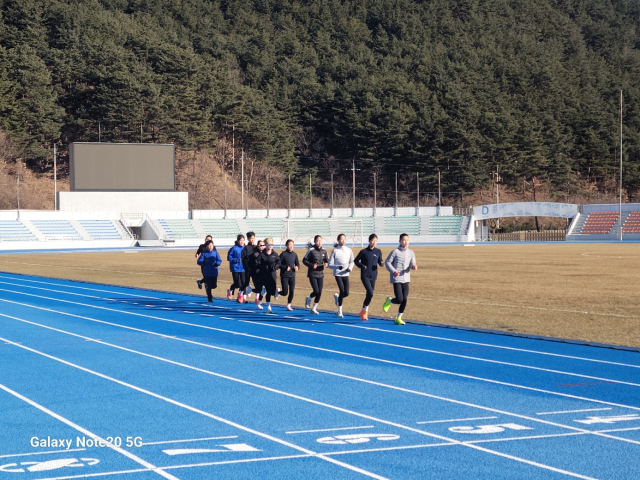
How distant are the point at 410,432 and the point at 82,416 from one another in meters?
3.45

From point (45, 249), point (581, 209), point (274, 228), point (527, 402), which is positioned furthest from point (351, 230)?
point (527, 402)

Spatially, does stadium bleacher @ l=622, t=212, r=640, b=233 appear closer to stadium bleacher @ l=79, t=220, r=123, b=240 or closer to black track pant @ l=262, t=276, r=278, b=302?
stadium bleacher @ l=79, t=220, r=123, b=240

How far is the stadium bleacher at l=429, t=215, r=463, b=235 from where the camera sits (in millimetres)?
84562

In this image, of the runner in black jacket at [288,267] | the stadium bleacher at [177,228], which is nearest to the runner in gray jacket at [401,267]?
the runner in black jacket at [288,267]

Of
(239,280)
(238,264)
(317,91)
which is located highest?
(317,91)

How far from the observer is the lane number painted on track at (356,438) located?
8.22 meters

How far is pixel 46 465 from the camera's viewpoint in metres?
7.38

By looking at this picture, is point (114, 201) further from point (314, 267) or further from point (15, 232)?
point (314, 267)

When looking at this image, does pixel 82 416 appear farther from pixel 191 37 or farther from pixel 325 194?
pixel 191 37

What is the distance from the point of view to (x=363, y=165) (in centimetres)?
11312

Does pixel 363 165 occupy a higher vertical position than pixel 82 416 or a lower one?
higher

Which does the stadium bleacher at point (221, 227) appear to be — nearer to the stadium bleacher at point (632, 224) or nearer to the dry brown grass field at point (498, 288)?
the dry brown grass field at point (498, 288)

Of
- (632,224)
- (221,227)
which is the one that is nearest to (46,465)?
(221,227)

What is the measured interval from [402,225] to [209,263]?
63134 mm
